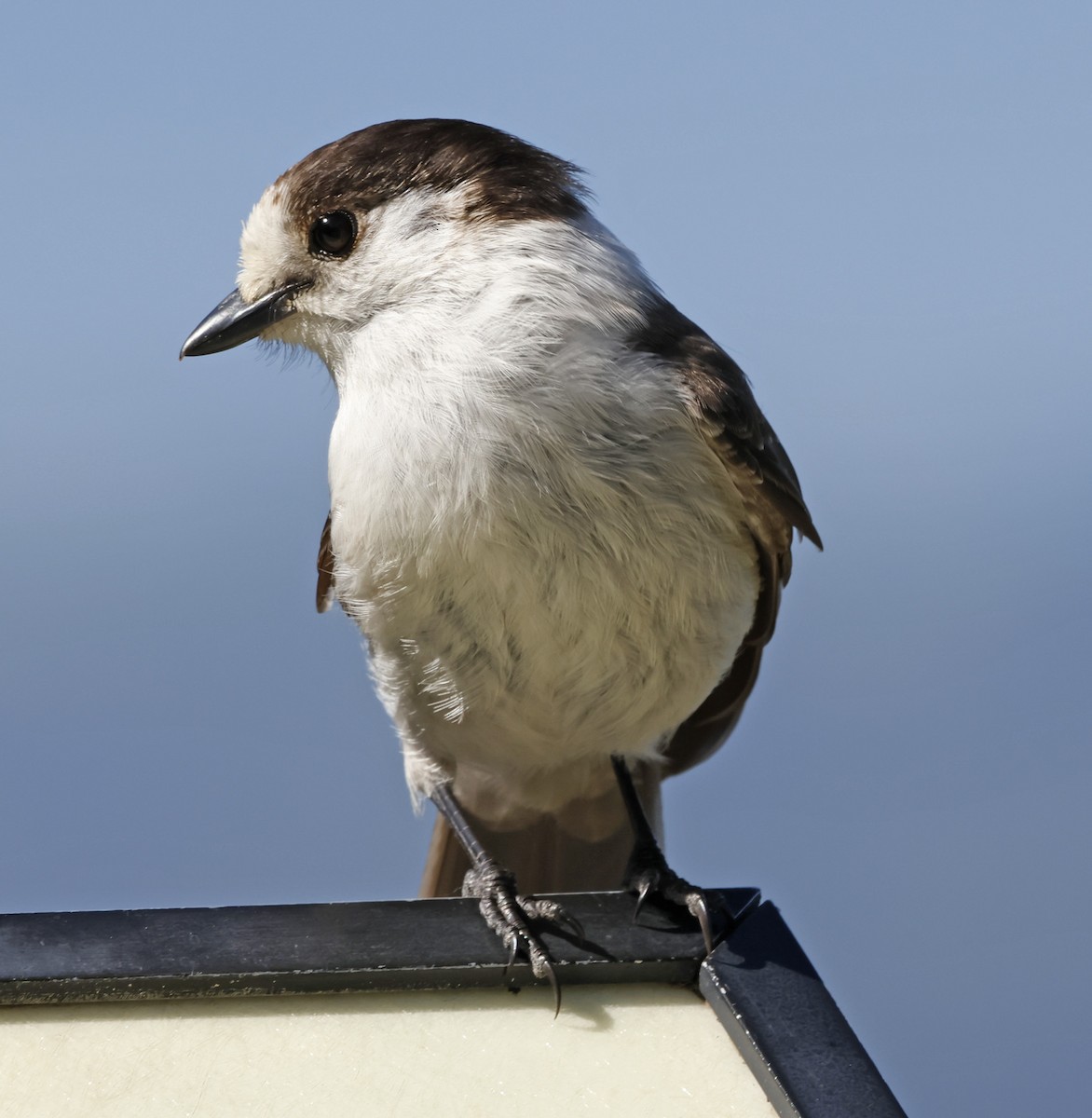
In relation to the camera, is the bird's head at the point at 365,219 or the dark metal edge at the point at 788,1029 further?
the bird's head at the point at 365,219

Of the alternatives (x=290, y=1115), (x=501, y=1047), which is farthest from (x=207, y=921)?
(x=501, y=1047)

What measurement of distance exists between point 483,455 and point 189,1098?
3.99 feet

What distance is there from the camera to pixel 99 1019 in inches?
82.0

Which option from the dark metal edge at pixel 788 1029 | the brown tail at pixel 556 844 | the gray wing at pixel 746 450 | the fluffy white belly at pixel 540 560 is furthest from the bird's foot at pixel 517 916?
the gray wing at pixel 746 450

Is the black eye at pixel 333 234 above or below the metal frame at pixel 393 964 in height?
above

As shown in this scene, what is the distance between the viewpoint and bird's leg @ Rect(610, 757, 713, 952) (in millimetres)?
2598

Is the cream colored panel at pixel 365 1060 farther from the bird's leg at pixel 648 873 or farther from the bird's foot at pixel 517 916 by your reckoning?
the bird's leg at pixel 648 873

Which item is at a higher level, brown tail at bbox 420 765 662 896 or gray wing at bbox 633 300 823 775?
gray wing at bbox 633 300 823 775

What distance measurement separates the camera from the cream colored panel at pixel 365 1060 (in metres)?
1.98

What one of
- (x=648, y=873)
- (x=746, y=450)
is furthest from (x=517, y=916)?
(x=746, y=450)

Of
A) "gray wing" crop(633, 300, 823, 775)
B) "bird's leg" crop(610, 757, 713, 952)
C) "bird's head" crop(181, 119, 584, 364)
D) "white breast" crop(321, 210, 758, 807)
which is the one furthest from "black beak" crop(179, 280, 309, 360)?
"bird's leg" crop(610, 757, 713, 952)

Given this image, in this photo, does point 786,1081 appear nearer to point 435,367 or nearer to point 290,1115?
point 290,1115

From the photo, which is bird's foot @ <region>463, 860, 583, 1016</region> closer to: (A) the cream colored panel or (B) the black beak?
(A) the cream colored panel

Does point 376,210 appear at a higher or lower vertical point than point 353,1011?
higher
